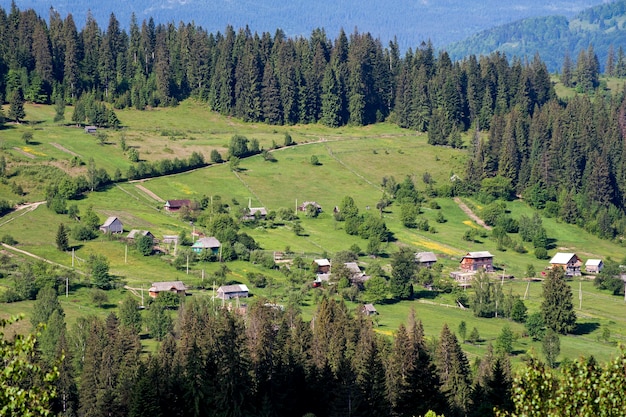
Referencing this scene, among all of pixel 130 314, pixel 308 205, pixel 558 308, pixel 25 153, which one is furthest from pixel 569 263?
pixel 25 153

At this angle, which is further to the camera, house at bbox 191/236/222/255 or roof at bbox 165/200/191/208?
roof at bbox 165/200/191/208

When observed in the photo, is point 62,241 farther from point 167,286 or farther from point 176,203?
point 176,203

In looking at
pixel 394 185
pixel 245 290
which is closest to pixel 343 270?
pixel 245 290

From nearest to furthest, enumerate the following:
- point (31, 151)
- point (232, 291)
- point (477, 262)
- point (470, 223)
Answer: point (232, 291), point (477, 262), point (31, 151), point (470, 223)

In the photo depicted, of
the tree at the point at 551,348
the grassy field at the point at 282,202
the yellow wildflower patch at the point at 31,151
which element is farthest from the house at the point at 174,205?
the tree at the point at 551,348

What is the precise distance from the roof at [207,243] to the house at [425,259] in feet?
77.0

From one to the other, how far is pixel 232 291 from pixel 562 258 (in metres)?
48.5

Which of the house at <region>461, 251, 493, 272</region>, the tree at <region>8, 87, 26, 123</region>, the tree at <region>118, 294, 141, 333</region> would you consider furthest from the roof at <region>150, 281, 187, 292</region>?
the tree at <region>8, 87, 26, 123</region>

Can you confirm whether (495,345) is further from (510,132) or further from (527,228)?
(510,132)

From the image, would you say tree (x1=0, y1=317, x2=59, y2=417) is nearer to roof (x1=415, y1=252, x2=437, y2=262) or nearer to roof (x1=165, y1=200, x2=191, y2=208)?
roof (x1=415, y1=252, x2=437, y2=262)

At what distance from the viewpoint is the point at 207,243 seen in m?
124

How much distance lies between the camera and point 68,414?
242 ft

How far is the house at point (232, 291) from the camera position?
10744 centimetres

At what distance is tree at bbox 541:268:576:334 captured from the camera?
4230 inches
